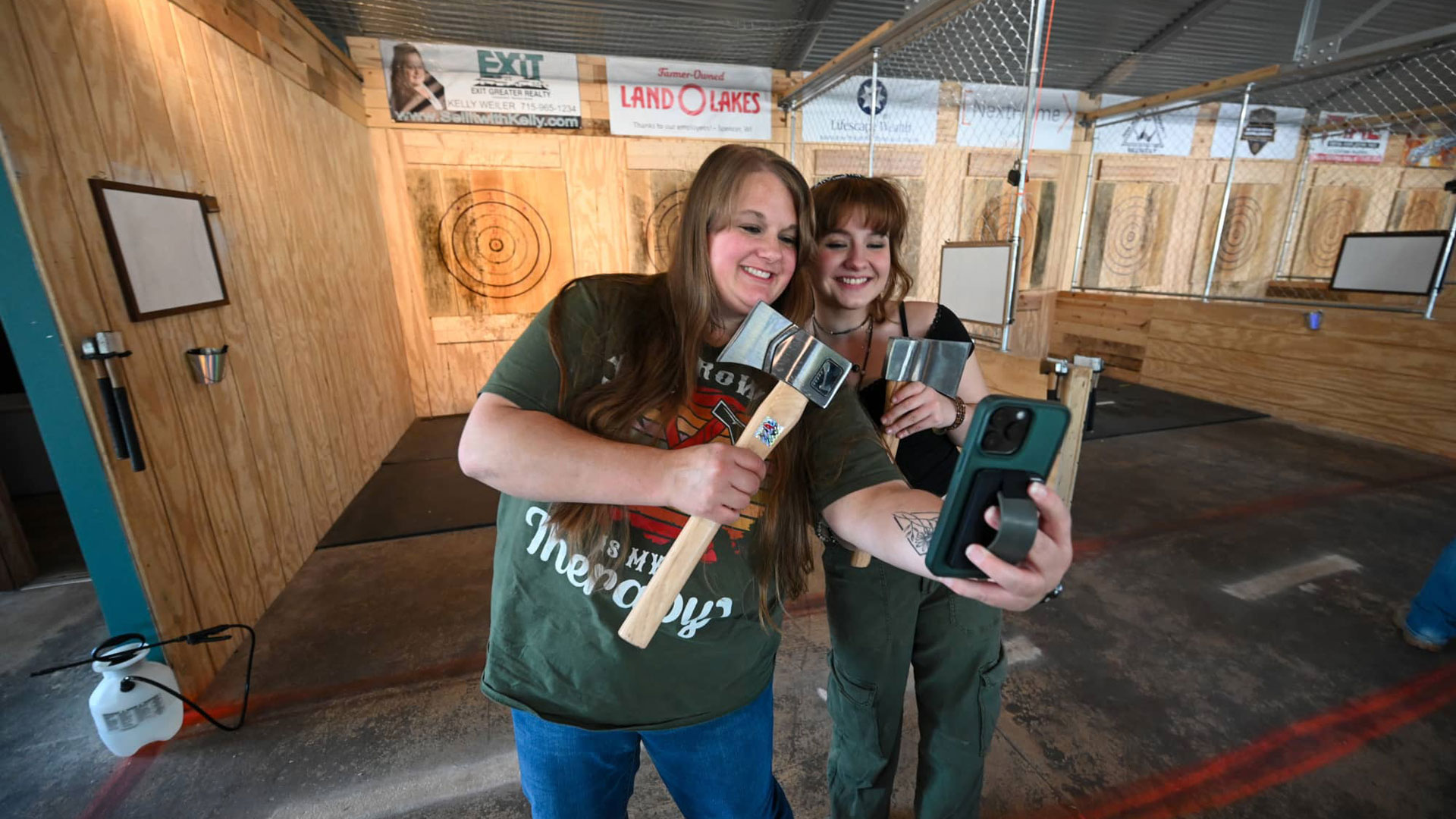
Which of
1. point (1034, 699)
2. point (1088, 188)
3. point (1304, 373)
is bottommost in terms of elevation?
point (1034, 699)

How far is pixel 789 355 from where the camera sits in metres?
0.73

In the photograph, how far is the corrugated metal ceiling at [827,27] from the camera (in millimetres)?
4008

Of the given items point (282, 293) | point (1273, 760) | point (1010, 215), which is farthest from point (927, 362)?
point (1010, 215)

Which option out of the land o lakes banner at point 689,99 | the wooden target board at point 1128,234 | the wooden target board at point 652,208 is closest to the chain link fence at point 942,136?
the land o lakes banner at point 689,99

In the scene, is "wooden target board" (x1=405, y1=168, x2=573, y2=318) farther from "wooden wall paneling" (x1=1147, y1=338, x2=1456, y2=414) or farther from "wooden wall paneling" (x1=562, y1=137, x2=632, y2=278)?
"wooden wall paneling" (x1=1147, y1=338, x2=1456, y2=414)

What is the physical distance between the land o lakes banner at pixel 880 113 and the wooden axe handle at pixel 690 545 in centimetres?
526

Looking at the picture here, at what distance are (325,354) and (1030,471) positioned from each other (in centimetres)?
353

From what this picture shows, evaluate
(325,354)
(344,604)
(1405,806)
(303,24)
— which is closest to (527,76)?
(303,24)

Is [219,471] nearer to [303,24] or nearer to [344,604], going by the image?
[344,604]

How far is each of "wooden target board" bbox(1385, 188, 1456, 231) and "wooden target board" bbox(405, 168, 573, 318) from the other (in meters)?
9.87

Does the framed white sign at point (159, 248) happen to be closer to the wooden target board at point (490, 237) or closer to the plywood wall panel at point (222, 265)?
the plywood wall panel at point (222, 265)

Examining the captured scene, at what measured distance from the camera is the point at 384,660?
6.50 ft

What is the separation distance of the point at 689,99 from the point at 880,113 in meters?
1.89

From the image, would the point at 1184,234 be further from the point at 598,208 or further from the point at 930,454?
the point at 930,454
